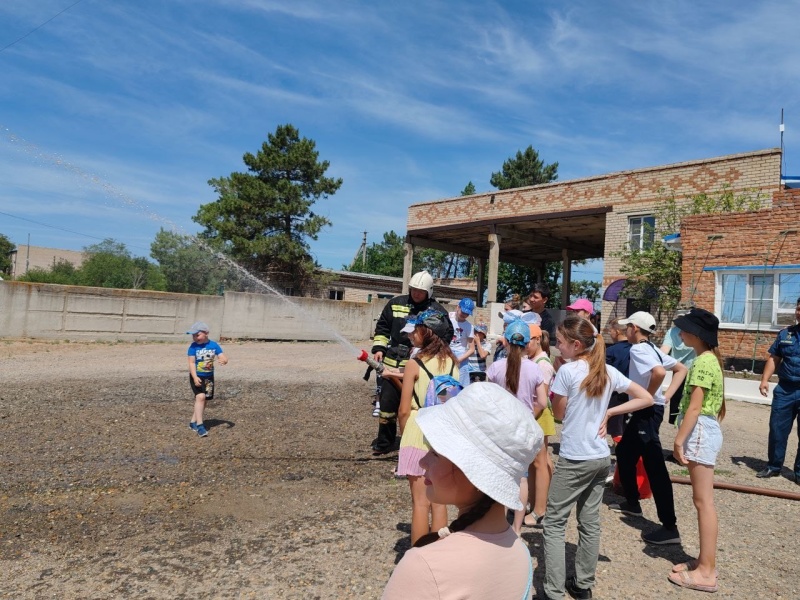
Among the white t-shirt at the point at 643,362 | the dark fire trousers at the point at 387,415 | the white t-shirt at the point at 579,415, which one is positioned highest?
the white t-shirt at the point at 643,362

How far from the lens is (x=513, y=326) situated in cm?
415

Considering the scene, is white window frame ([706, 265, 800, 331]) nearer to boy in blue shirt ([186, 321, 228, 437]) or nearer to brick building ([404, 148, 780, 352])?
brick building ([404, 148, 780, 352])

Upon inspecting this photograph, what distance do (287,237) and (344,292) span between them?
6.67 m

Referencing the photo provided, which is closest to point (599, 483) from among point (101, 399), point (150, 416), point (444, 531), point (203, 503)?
point (444, 531)

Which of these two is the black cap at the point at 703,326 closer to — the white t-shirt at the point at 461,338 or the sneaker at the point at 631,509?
the sneaker at the point at 631,509

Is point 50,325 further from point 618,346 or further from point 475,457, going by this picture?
point 475,457

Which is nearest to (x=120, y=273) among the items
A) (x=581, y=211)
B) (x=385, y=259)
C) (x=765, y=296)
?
(x=385, y=259)

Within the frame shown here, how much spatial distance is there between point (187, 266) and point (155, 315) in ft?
82.1

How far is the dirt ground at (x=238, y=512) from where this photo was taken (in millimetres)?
3314

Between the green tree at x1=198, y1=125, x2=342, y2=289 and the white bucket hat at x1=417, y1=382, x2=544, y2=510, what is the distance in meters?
29.0

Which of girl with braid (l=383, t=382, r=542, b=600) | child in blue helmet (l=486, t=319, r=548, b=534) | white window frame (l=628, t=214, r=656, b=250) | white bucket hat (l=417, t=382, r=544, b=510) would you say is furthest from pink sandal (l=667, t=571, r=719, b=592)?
white window frame (l=628, t=214, r=656, b=250)

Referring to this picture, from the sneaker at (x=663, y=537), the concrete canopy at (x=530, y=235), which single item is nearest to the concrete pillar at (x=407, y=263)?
the concrete canopy at (x=530, y=235)

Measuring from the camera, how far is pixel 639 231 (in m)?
20.2

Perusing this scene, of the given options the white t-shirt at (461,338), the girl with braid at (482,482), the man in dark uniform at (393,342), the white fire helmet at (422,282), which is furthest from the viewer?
the white t-shirt at (461,338)
